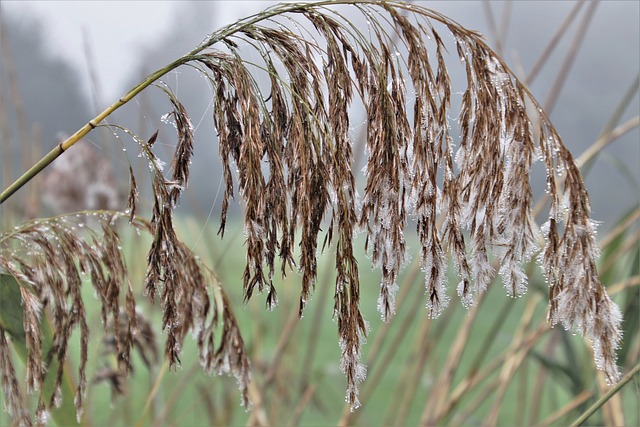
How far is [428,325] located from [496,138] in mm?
812

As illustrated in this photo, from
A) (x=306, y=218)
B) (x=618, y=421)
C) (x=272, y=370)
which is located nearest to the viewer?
(x=306, y=218)

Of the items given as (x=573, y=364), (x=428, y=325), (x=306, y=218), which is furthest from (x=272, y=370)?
(x=306, y=218)

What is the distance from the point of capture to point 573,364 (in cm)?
127

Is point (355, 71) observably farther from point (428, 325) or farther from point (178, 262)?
point (428, 325)

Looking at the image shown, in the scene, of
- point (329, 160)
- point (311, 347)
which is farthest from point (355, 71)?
point (311, 347)

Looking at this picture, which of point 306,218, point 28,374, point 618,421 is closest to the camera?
point 306,218

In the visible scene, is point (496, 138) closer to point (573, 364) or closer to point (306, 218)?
point (306, 218)

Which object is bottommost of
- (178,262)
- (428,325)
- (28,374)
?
(28,374)

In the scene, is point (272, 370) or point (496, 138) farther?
point (272, 370)

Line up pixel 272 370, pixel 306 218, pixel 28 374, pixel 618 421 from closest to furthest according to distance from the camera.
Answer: pixel 306 218, pixel 28 374, pixel 618 421, pixel 272 370

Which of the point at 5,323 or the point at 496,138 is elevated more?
the point at 496,138

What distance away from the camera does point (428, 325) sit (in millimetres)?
1314

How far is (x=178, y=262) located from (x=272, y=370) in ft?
2.16

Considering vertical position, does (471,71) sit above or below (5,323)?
above
